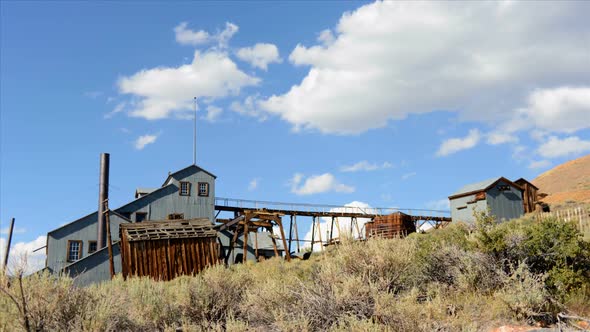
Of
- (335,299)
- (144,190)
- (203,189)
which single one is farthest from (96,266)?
(335,299)

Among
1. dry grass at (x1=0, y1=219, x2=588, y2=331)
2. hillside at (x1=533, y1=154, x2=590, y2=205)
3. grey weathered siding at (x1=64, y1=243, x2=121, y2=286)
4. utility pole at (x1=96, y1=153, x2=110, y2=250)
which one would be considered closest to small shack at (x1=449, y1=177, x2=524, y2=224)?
hillside at (x1=533, y1=154, x2=590, y2=205)

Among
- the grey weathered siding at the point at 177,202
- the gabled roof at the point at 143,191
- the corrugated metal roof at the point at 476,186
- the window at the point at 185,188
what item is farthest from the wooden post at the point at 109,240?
the corrugated metal roof at the point at 476,186

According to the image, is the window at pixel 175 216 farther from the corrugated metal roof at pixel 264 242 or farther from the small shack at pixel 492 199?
the small shack at pixel 492 199

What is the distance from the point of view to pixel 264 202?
4222cm

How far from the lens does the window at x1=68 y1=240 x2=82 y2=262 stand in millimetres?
35438

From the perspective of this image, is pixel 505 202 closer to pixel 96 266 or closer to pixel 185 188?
pixel 185 188

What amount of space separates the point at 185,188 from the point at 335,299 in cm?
3191

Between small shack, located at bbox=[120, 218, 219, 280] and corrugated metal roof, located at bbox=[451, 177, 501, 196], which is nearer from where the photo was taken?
small shack, located at bbox=[120, 218, 219, 280]

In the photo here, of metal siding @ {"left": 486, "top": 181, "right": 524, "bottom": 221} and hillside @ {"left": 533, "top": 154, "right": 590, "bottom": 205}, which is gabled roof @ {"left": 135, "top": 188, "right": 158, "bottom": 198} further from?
hillside @ {"left": 533, "top": 154, "right": 590, "bottom": 205}

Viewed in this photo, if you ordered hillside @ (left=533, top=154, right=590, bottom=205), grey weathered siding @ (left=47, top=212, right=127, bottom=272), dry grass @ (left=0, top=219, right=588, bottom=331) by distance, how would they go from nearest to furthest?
dry grass @ (left=0, top=219, right=588, bottom=331) → grey weathered siding @ (left=47, top=212, right=127, bottom=272) → hillside @ (left=533, top=154, right=590, bottom=205)

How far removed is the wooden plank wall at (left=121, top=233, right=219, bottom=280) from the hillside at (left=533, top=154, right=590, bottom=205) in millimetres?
36805

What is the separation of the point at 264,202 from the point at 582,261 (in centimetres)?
3114

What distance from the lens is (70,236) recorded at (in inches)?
1404

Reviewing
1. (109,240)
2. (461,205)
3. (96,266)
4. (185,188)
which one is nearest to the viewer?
(109,240)
